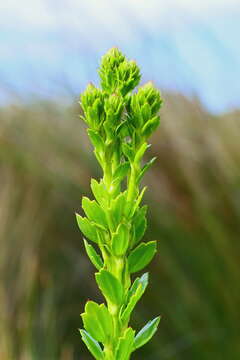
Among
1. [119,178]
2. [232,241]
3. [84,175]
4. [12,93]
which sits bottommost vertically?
[119,178]

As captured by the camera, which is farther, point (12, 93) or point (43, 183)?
point (12, 93)

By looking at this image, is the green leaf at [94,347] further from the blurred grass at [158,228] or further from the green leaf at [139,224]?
the blurred grass at [158,228]

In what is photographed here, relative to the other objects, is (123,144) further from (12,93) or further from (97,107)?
(12,93)

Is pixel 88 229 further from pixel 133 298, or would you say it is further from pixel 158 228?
pixel 158 228

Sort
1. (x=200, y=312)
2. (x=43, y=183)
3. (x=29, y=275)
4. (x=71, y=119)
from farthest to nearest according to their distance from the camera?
(x=71, y=119), (x=43, y=183), (x=200, y=312), (x=29, y=275)

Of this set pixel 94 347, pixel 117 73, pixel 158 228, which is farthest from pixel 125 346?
pixel 158 228

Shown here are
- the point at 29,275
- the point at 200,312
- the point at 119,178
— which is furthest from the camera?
the point at 200,312

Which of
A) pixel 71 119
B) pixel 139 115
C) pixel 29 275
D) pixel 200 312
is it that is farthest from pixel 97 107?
pixel 71 119
